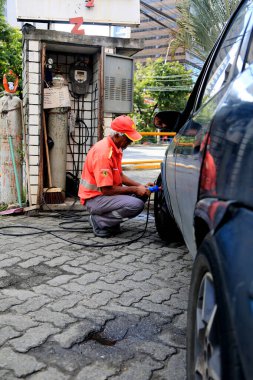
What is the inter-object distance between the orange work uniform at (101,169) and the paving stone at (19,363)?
2413 millimetres

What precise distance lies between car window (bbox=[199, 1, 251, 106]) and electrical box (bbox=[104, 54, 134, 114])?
3.89 metres

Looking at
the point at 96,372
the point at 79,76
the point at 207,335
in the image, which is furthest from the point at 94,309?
the point at 79,76

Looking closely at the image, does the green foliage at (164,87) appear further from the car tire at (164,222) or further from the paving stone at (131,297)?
the paving stone at (131,297)

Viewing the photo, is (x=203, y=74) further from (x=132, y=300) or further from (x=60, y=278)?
(x=60, y=278)

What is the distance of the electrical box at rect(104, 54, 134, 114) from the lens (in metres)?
6.11

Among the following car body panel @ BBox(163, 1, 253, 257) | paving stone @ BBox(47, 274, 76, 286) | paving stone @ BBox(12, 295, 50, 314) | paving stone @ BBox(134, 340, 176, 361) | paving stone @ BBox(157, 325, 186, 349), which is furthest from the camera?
paving stone @ BBox(47, 274, 76, 286)

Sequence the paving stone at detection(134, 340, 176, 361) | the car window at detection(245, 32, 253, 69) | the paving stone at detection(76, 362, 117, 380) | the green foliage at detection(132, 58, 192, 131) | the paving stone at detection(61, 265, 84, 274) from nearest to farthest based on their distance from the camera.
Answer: the car window at detection(245, 32, 253, 69), the paving stone at detection(76, 362, 117, 380), the paving stone at detection(134, 340, 176, 361), the paving stone at detection(61, 265, 84, 274), the green foliage at detection(132, 58, 192, 131)

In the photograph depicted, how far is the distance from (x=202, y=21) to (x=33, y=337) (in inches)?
327

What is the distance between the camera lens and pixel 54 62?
252 inches

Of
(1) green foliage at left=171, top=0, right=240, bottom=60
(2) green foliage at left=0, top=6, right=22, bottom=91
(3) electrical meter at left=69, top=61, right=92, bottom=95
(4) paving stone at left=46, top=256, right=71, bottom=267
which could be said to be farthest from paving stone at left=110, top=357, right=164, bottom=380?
(2) green foliage at left=0, top=6, right=22, bottom=91

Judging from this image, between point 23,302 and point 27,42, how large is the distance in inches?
160

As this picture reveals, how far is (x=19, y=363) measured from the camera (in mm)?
2090

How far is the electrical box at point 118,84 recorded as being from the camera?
6109 mm

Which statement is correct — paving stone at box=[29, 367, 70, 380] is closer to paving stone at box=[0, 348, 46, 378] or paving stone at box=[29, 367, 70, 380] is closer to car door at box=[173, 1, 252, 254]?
paving stone at box=[0, 348, 46, 378]
